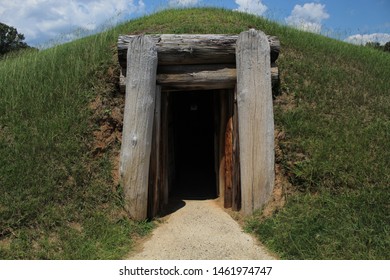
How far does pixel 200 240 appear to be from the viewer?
17.8 feet

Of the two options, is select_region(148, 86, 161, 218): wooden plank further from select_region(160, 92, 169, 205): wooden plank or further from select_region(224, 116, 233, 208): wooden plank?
select_region(224, 116, 233, 208): wooden plank

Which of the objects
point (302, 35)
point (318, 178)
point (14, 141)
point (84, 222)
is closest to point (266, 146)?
point (318, 178)

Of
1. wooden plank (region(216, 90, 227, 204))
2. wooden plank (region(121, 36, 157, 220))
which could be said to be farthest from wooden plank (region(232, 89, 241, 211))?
wooden plank (region(121, 36, 157, 220))

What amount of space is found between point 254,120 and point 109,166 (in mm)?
2451

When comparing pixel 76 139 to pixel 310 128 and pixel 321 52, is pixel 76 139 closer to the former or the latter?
pixel 310 128

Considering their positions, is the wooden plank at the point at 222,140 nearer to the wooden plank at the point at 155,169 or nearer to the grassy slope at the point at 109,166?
the grassy slope at the point at 109,166

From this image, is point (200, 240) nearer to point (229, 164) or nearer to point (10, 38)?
point (229, 164)

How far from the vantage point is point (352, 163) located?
6.05 meters

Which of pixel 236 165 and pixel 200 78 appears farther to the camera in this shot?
pixel 236 165

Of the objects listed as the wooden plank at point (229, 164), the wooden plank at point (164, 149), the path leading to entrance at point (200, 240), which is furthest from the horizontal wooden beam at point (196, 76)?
the path leading to entrance at point (200, 240)

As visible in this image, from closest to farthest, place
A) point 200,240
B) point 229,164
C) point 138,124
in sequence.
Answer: point 200,240 → point 138,124 → point 229,164

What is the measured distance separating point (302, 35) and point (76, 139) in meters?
6.78

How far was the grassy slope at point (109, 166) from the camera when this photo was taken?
4945 mm

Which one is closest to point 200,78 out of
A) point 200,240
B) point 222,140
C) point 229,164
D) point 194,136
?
point 222,140
